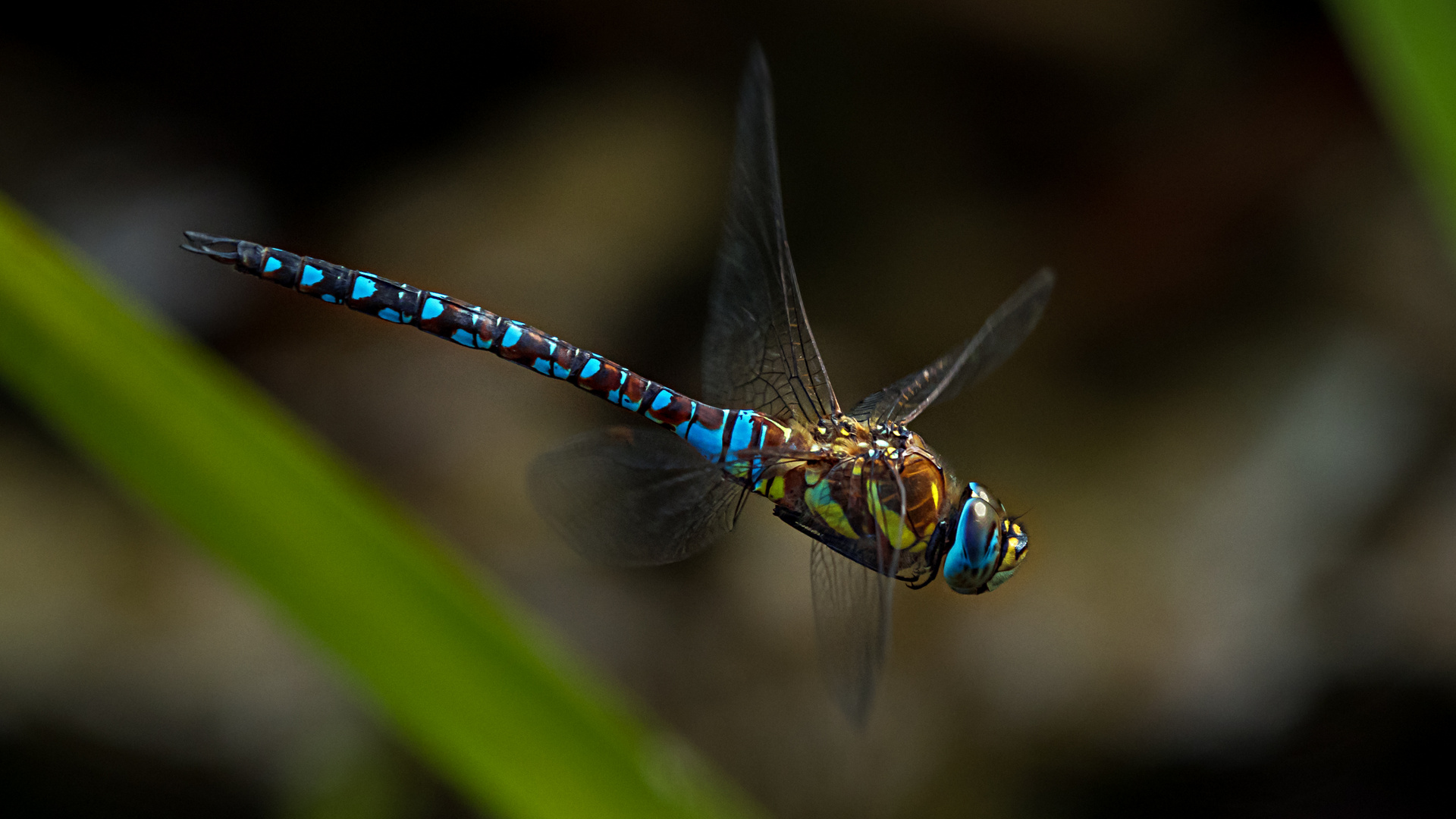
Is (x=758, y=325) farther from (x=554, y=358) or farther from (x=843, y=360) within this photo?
(x=843, y=360)

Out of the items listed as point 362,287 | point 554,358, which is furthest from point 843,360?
point 362,287

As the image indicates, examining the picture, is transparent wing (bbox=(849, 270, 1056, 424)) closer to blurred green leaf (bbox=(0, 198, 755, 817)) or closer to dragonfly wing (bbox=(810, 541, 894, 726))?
dragonfly wing (bbox=(810, 541, 894, 726))

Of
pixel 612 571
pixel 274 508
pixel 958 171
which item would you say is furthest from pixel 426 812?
pixel 958 171

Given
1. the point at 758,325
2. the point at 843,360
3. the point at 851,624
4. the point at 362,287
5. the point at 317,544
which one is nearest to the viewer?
the point at 317,544

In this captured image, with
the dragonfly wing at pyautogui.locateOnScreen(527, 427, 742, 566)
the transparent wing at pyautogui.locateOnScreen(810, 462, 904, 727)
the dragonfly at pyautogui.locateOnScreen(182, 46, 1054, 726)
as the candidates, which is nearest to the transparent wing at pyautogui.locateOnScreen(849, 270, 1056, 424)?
the dragonfly at pyautogui.locateOnScreen(182, 46, 1054, 726)

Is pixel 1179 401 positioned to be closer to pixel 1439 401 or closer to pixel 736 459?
pixel 1439 401

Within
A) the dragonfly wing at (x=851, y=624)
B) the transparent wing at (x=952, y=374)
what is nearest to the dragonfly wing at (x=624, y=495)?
the dragonfly wing at (x=851, y=624)
